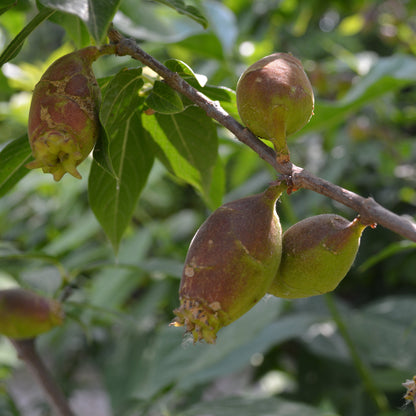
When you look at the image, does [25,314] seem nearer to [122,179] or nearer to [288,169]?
[122,179]

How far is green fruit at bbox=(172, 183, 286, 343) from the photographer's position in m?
0.55

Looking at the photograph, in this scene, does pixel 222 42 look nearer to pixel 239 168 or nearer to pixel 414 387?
pixel 239 168

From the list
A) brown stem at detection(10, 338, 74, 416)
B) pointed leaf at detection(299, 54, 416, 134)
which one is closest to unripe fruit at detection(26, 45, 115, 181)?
brown stem at detection(10, 338, 74, 416)

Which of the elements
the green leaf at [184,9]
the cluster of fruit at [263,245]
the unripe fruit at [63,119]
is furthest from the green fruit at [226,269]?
the green leaf at [184,9]

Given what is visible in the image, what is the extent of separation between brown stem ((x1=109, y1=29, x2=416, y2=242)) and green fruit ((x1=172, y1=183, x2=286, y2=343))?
0.13ft

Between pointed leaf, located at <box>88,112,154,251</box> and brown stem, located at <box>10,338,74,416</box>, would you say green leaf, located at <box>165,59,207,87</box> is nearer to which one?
pointed leaf, located at <box>88,112,154,251</box>

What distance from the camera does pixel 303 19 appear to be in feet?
9.12

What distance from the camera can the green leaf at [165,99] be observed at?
2.17ft

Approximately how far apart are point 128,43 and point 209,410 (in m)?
0.76

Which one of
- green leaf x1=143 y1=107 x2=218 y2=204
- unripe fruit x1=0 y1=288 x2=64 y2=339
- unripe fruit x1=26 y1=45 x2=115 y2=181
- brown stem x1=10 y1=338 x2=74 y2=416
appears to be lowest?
brown stem x1=10 y1=338 x2=74 y2=416

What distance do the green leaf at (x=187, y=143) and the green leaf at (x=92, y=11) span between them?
0.20m

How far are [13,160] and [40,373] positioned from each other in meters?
0.44

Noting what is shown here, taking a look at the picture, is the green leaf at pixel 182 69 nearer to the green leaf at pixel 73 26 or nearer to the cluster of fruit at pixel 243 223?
the cluster of fruit at pixel 243 223

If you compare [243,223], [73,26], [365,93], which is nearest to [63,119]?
[243,223]
